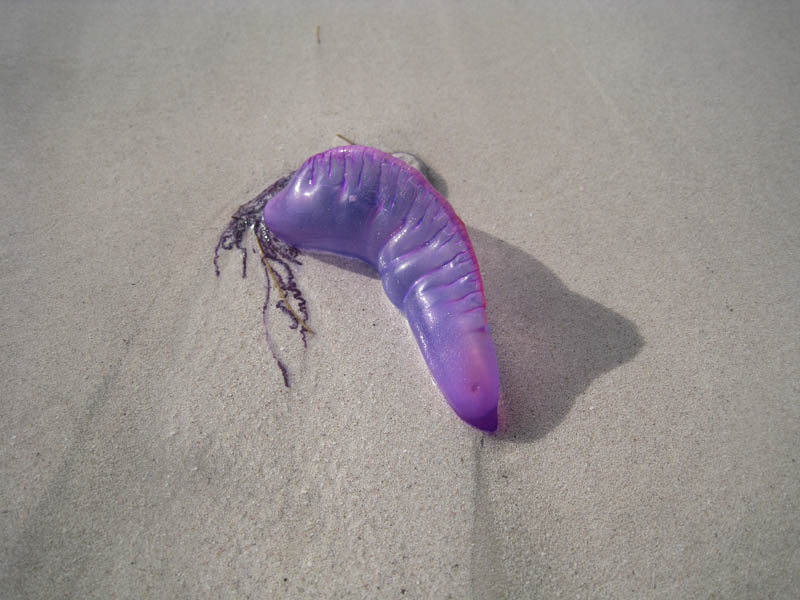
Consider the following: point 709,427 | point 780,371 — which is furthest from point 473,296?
point 780,371

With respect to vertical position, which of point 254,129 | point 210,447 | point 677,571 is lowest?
point 677,571

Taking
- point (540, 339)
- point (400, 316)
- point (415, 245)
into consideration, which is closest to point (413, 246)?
point (415, 245)

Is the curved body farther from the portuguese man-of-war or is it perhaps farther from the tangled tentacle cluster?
the tangled tentacle cluster

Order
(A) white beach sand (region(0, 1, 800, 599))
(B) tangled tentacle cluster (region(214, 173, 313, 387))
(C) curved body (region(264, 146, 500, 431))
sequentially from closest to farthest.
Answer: (A) white beach sand (region(0, 1, 800, 599)) → (C) curved body (region(264, 146, 500, 431)) → (B) tangled tentacle cluster (region(214, 173, 313, 387))

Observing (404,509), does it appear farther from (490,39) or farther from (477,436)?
(490,39)

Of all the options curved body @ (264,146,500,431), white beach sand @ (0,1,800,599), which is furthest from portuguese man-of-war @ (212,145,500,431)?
white beach sand @ (0,1,800,599)
